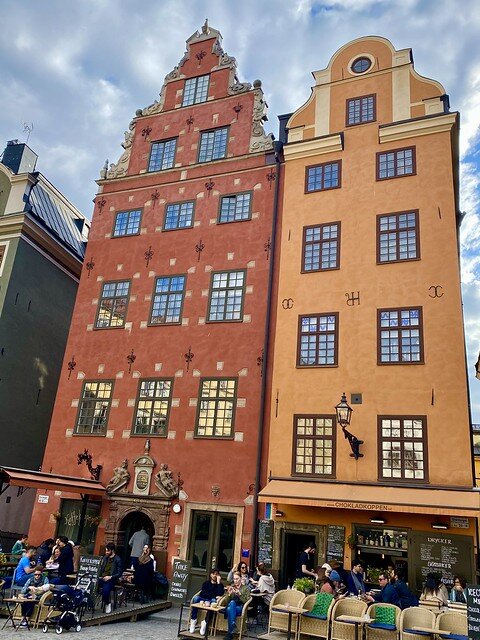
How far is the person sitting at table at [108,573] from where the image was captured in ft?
43.4

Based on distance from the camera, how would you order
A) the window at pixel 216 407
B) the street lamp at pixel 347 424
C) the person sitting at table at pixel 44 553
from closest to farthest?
the street lamp at pixel 347 424 → the person sitting at table at pixel 44 553 → the window at pixel 216 407

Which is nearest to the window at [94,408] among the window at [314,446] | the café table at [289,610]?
the window at [314,446]

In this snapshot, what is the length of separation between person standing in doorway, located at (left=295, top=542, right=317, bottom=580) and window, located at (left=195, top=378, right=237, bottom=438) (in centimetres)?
425

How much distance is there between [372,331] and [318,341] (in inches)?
68.5

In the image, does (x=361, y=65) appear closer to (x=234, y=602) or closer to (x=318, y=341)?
(x=318, y=341)

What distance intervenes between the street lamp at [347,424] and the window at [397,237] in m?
5.07

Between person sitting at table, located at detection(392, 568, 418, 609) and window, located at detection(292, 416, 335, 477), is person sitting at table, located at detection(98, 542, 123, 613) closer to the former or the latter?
window, located at detection(292, 416, 335, 477)

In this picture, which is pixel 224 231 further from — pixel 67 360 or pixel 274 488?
pixel 274 488

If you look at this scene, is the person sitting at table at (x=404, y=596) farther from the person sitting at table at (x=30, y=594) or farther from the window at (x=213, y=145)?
the window at (x=213, y=145)

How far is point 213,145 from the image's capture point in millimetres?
22812

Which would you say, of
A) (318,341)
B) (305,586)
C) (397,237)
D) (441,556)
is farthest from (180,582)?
(397,237)

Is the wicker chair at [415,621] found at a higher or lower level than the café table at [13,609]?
higher

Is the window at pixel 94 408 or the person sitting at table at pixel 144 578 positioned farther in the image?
the window at pixel 94 408

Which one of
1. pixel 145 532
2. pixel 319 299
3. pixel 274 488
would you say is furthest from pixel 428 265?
pixel 145 532
